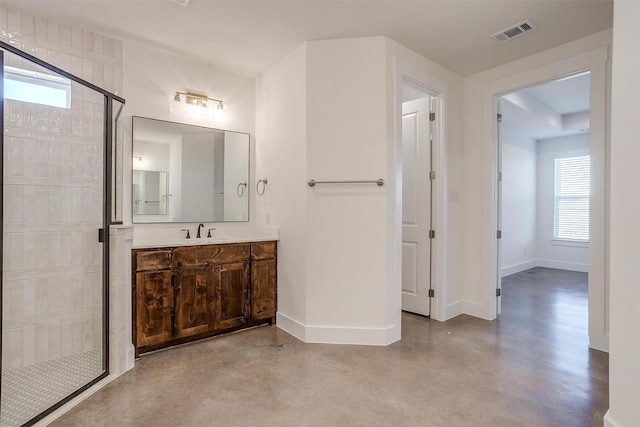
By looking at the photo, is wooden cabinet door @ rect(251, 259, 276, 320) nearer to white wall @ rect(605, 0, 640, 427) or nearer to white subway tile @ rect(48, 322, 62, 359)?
white subway tile @ rect(48, 322, 62, 359)

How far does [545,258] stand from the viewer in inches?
259

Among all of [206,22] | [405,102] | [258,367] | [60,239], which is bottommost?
[258,367]

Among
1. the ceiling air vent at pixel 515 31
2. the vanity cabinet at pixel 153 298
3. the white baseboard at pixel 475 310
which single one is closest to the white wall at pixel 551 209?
the white baseboard at pixel 475 310

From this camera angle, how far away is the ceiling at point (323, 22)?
91.3 inches

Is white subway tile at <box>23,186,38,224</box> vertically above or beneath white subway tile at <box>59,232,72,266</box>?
above

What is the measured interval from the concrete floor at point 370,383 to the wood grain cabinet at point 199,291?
15 centimetres

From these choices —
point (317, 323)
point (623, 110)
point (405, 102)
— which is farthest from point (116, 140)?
point (623, 110)

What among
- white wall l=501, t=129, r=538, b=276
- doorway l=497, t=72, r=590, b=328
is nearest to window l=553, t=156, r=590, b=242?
doorway l=497, t=72, r=590, b=328

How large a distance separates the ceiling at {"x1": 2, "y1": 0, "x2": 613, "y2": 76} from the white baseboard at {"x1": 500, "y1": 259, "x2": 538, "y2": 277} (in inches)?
154

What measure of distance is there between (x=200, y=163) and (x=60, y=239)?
4.36 ft

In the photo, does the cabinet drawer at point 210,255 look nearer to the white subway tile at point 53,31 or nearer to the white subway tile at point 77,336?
the white subway tile at point 77,336

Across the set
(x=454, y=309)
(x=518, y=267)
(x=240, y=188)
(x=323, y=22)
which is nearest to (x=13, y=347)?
(x=240, y=188)

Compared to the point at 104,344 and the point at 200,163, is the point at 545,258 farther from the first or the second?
the point at 104,344

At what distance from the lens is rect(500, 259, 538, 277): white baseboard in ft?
18.7
